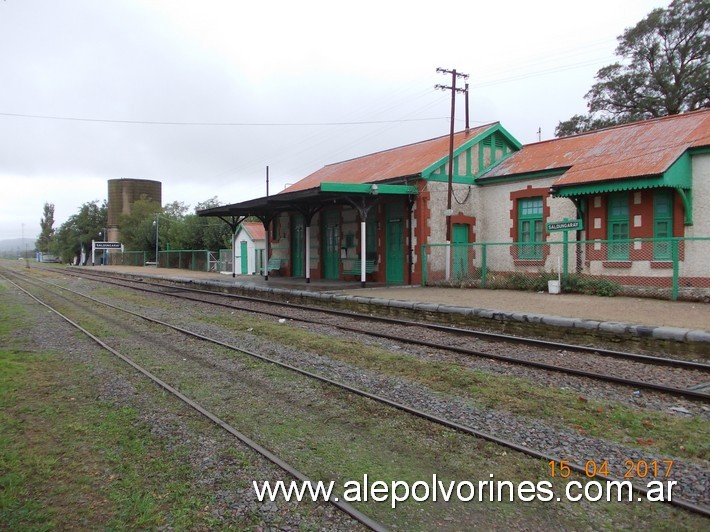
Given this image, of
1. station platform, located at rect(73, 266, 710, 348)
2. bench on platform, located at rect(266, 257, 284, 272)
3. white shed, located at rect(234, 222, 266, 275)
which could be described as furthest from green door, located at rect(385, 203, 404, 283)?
white shed, located at rect(234, 222, 266, 275)

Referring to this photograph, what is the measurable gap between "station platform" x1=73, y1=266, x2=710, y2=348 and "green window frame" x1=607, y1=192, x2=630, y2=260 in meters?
1.99

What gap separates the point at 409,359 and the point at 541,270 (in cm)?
1051

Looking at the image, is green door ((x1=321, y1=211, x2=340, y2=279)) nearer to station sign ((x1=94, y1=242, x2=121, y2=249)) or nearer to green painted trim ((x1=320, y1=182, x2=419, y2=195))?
green painted trim ((x1=320, y1=182, x2=419, y2=195))

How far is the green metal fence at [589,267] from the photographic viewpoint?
43.5 ft

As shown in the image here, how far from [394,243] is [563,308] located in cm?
930

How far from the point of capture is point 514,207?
62.6ft

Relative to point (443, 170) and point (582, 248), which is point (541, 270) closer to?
point (582, 248)

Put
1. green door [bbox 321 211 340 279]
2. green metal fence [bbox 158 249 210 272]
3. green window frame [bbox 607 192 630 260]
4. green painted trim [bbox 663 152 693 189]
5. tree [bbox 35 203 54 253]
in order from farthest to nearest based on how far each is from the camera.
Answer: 1. tree [bbox 35 203 54 253]
2. green metal fence [bbox 158 249 210 272]
3. green door [bbox 321 211 340 279]
4. green window frame [bbox 607 192 630 260]
5. green painted trim [bbox 663 152 693 189]

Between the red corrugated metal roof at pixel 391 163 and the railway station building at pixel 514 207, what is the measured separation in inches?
4.6

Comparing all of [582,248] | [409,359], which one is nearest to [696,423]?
[409,359]

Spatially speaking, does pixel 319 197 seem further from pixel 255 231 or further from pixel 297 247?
pixel 255 231

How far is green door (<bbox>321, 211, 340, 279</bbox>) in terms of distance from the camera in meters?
23.2

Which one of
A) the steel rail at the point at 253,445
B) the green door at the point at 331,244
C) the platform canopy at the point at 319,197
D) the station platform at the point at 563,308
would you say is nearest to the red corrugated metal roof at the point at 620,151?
the station platform at the point at 563,308

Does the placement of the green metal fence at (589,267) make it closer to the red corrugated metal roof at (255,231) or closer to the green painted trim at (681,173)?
the green painted trim at (681,173)
